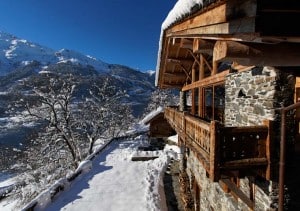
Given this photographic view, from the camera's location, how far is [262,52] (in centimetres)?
399

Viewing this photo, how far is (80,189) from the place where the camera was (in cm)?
1420

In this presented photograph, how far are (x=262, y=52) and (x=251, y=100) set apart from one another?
284 cm

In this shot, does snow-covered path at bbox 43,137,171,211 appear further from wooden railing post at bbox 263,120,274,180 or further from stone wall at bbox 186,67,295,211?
wooden railing post at bbox 263,120,274,180

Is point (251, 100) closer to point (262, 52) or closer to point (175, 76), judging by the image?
point (262, 52)

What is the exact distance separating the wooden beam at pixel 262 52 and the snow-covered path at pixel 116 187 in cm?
907

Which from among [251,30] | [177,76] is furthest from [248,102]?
[177,76]

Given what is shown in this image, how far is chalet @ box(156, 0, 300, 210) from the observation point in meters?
3.25

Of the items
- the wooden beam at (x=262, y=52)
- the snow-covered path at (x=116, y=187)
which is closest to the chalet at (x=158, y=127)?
the snow-covered path at (x=116, y=187)

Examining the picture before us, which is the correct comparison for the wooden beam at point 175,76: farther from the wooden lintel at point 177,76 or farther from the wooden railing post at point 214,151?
the wooden railing post at point 214,151

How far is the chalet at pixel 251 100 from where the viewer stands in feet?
10.7

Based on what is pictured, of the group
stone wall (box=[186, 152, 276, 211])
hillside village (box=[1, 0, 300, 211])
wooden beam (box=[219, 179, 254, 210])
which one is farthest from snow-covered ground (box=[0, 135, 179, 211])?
wooden beam (box=[219, 179, 254, 210])

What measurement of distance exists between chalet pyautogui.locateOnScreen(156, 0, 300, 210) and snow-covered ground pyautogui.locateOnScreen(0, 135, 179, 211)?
4.14 meters

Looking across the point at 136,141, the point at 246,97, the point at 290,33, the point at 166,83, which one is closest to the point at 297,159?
the point at 246,97

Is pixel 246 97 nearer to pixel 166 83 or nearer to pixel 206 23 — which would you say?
pixel 206 23
